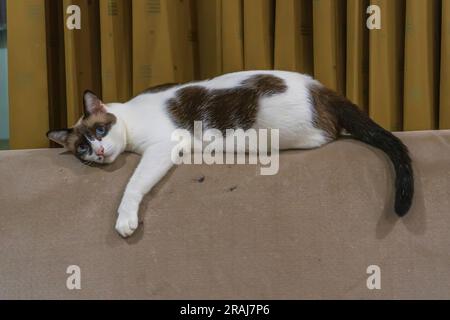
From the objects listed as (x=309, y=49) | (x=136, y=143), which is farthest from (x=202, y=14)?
(x=136, y=143)

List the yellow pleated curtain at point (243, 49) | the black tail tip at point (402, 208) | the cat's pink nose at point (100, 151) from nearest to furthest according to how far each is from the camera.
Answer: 1. the black tail tip at point (402, 208)
2. the cat's pink nose at point (100, 151)
3. the yellow pleated curtain at point (243, 49)

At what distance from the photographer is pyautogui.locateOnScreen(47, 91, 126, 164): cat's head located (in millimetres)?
1058

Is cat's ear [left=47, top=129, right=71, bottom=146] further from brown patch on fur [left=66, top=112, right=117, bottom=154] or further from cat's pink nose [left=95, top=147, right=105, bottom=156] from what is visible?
cat's pink nose [left=95, top=147, right=105, bottom=156]

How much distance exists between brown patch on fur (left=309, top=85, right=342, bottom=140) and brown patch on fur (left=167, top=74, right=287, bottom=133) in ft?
0.26

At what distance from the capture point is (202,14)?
138 cm

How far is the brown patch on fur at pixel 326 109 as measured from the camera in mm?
1048

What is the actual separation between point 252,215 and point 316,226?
13 centimetres

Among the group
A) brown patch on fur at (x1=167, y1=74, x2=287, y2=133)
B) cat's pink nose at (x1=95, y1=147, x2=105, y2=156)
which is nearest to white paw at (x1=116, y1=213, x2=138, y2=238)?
cat's pink nose at (x1=95, y1=147, x2=105, y2=156)

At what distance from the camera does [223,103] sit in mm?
1099

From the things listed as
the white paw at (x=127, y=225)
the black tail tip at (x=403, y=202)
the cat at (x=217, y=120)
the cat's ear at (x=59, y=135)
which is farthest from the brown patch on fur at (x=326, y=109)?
the cat's ear at (x=59, y=135)

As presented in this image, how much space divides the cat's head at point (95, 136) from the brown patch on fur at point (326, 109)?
1.49 feet

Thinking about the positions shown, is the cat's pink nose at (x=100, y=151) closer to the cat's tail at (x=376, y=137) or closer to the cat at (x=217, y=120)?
the cat at (x=217, y=120)
